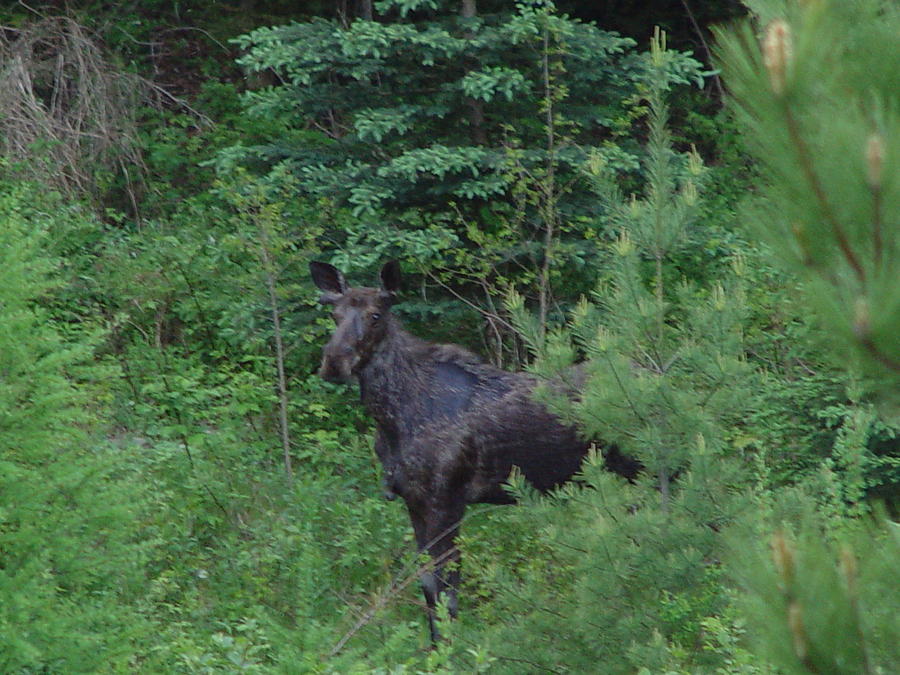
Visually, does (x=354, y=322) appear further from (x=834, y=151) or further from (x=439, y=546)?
(x=834, y=151)

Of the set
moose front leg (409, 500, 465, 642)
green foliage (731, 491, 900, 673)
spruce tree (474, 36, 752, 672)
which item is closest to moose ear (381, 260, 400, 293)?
moose front leg (409, 500, 465, 642)

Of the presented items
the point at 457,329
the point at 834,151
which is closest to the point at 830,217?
the point at 834,151

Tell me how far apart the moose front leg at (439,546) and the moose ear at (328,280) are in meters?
1.68

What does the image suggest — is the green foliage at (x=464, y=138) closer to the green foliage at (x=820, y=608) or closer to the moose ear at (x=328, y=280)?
the moose ear at (x=328, y=280)

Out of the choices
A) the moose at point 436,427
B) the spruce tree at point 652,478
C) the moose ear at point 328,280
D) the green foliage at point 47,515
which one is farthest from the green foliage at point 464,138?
the green foliage at point 47,515

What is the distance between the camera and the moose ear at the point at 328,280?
32.0 ft

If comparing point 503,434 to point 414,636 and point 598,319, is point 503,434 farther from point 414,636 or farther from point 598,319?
point 598,319

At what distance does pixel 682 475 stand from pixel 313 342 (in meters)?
6.57

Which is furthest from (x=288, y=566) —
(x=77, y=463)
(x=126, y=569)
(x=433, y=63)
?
(x=433, y=63)

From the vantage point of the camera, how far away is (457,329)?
1287 cm

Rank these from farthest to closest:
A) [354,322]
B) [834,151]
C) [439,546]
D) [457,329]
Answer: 1. [457,329]
2. [354,322]
3. [439,546]
4. [834,151]

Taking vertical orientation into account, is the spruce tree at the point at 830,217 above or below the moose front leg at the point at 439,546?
above

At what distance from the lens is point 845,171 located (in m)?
3.34

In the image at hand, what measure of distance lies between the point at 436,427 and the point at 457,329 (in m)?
3.31
